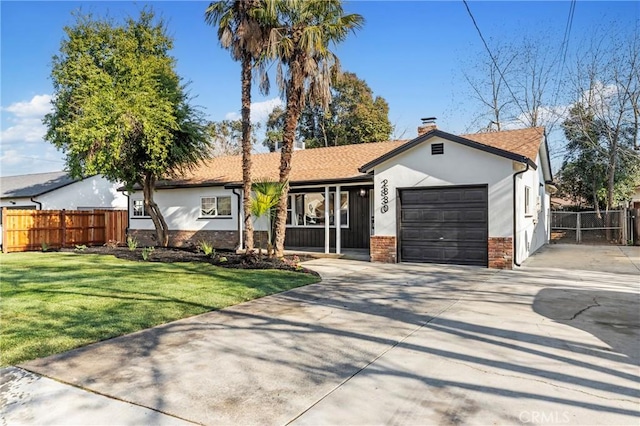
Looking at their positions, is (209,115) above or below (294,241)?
above

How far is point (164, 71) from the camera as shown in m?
16.8

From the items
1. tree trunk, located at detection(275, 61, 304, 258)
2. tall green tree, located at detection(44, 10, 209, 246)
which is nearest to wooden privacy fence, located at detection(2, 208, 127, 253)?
tall green tree, located at detection(44, 10, 209, 246)

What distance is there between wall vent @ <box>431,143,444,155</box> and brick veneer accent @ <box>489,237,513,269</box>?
2.87 m

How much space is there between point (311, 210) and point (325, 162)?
89.3 inches

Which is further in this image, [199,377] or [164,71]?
[164,71]

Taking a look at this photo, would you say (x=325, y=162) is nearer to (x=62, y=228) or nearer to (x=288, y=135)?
(x=288, y=135)

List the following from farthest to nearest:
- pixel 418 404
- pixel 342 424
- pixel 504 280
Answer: pixel 504 280
pixel 418 404
pixel 342 424

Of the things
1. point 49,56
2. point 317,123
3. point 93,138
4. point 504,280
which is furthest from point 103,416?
point 317,123

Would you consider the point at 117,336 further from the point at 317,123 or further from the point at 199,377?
the point at 317,123

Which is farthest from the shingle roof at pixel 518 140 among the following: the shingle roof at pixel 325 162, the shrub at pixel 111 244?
the shrub at pixel 111 244

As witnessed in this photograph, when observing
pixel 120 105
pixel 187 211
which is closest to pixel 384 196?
pixel 120 105

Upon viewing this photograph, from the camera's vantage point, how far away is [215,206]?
18.6 meters

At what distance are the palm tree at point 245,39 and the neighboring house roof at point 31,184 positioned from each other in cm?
1564

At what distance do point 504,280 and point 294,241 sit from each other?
9.92m
